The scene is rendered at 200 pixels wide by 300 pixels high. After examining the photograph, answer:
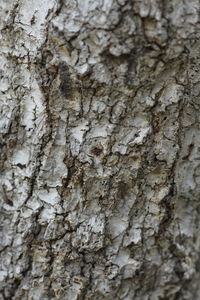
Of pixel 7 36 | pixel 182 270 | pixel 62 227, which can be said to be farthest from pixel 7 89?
pixel 182 270

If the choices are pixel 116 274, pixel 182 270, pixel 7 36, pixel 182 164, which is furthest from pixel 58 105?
pixel 182 270

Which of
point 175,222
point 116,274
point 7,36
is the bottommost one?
point 116,274

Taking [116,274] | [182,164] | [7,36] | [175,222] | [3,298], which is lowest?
[3,298]

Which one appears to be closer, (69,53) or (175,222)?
(69,53)

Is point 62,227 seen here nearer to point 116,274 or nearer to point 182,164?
point 116,274

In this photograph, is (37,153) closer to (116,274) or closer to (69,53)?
(69,53)

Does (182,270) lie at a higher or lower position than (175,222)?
lower
